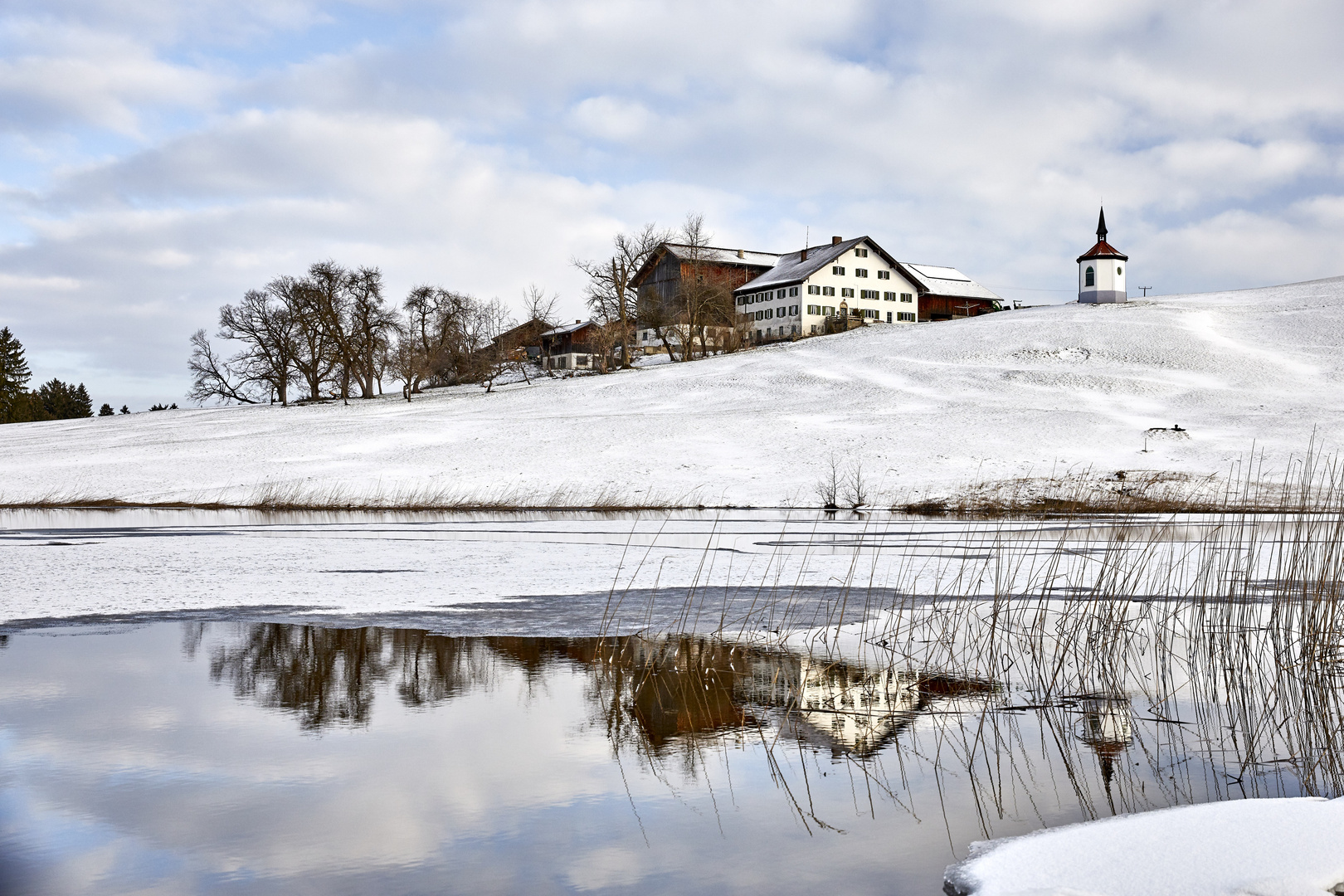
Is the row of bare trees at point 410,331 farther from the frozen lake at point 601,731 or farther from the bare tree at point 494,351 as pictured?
the frozen lake at point 601,731

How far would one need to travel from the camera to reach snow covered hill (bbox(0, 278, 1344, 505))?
34.2 m

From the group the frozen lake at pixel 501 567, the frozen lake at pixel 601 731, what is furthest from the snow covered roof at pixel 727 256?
the frozen lake at pixel 601 731

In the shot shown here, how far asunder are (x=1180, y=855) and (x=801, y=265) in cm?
10803

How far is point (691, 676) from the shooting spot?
9.50 m

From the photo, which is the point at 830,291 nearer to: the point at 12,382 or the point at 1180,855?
the point at 12,382

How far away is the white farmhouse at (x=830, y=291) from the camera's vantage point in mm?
105000

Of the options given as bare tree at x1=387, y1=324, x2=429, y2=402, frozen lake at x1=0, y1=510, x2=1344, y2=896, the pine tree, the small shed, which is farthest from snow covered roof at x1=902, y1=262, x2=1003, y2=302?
frozen lake at x1=0, y1=510, x2=1344, y2=896

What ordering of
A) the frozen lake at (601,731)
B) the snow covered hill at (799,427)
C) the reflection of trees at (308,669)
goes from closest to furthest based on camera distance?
the frozen lake at (601,731)
the reflection of trees at (308,669)
the snow covered hill at (799,427)

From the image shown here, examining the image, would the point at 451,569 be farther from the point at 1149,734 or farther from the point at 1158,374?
the point at 1158,374

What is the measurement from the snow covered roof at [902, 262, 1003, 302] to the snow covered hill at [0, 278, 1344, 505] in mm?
43509

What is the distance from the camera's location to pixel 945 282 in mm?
122438

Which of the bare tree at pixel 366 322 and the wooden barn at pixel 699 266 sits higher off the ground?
the wooden barn at pixel 699 266

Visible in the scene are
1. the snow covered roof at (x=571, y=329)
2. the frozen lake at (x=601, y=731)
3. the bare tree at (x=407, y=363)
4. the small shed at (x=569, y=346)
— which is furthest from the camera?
the snow covered roof at (x=571, y=329)

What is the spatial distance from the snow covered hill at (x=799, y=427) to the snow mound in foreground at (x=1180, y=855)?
24971mm
